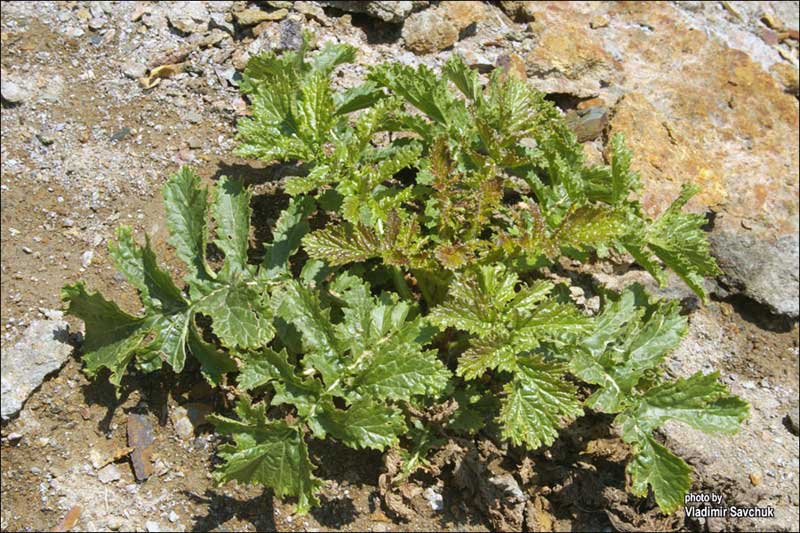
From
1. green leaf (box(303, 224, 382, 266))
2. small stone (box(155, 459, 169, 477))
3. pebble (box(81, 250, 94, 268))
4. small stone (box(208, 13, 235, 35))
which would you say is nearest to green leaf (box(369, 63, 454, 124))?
green leaf (box(303, 224, 382, 266))

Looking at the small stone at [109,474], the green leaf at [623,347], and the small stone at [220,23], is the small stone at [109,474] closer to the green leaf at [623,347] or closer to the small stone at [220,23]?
the green leaf at [623,347]

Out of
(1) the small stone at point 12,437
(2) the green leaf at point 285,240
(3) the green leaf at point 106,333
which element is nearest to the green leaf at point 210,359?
(3) the green leaf at point 106,333

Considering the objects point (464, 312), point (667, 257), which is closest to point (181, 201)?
point (464, 312)

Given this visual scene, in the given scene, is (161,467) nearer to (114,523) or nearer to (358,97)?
(114,523)

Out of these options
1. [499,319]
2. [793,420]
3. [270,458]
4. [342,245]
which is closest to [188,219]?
[342,245]

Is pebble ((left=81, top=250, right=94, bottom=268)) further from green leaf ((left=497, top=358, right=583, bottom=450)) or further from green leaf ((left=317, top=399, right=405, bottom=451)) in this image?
green leaf ((left=497, top=358, right=583, bottom=450))

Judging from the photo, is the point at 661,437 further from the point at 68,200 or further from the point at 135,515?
the point at 68,200
